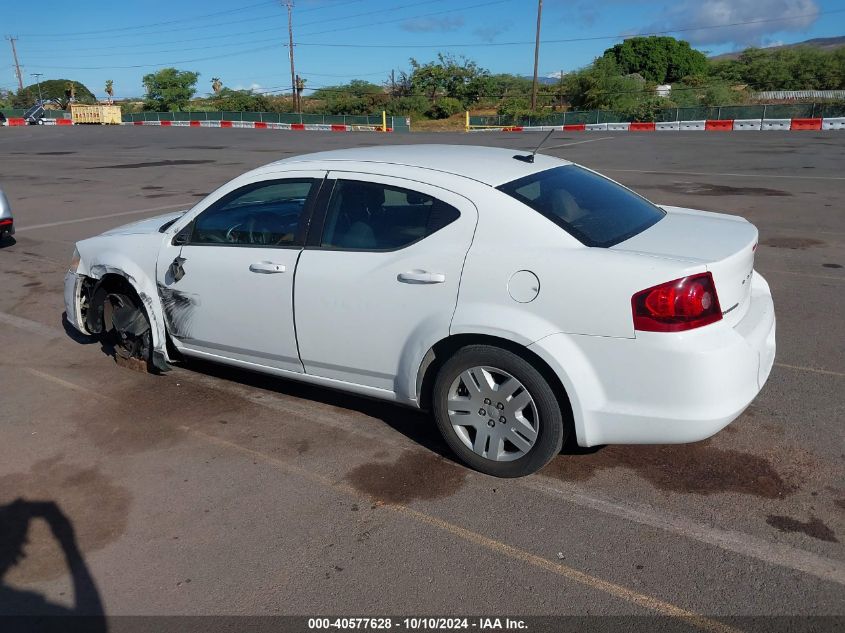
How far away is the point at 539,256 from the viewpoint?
11.4 ft

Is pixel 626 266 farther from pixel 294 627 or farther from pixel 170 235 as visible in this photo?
pixel 170 235

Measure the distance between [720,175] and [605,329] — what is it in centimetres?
1520

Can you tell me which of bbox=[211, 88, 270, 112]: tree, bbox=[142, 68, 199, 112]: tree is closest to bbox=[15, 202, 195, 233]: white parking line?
bbox=[211, 88, 270, 112]: tree

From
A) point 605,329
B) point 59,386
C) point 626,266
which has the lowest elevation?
point 59,386

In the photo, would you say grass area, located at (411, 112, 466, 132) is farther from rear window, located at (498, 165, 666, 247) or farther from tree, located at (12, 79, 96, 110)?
tree, located at (12, 79, 96, 110)

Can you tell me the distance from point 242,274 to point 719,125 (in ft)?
120

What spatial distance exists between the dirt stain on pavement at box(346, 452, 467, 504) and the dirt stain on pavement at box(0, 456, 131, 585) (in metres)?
1.20

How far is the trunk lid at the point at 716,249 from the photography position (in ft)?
11.1

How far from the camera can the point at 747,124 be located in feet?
116

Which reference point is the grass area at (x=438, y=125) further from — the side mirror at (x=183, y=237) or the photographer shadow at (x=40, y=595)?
the photographer shadow at (x=40, y=595)

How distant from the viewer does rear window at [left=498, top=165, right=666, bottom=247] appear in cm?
370

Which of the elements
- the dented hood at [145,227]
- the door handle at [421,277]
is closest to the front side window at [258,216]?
the dented hood at [145,227]

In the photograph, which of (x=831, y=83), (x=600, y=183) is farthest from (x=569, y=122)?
(x=600, y=183)

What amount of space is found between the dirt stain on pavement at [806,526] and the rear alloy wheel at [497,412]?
3.38 feet
